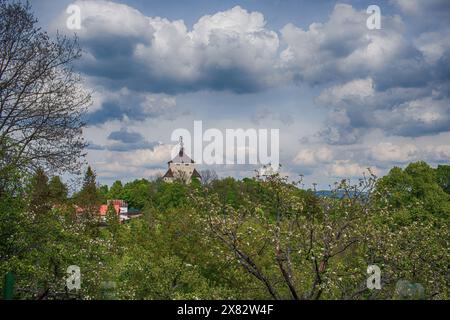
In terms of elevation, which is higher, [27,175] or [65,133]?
[65,133]

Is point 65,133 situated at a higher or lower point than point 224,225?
higher

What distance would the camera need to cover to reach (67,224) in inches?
879

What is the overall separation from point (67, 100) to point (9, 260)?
309 inches

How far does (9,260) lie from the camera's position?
17.6 m

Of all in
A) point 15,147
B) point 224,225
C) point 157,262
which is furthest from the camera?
point 157,262
